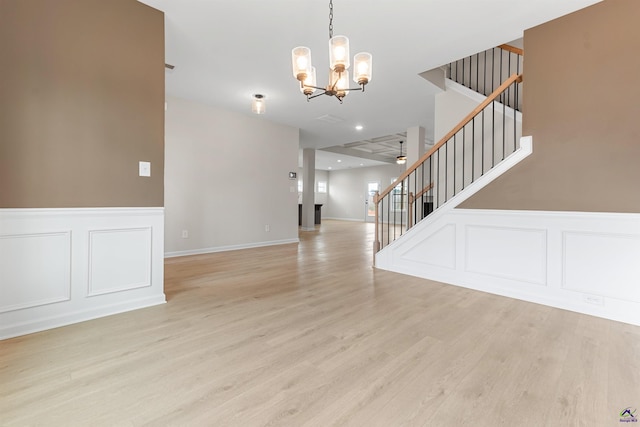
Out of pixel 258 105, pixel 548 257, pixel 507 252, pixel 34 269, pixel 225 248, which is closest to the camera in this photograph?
pixel 34 269

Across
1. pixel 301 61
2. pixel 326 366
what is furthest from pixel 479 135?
pixel 326 366

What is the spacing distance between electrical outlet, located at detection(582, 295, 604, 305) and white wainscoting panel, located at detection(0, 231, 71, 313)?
4.19 meters

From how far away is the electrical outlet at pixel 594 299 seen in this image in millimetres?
2314

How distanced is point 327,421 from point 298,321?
3.37 ft

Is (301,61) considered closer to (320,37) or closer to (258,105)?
(320,37)

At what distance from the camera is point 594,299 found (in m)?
2.34

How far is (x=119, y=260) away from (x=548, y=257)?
3809 mm

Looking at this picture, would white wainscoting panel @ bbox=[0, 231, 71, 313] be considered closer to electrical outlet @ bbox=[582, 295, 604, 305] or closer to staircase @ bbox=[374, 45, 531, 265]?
staircase @ bbox=[374, 45, 531, 265]

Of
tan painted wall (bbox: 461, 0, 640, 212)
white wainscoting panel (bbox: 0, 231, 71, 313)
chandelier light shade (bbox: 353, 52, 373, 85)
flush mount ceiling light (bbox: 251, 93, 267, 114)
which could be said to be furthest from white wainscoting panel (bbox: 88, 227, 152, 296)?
tan painted wall (bbox: 461, 0, 640, 212)

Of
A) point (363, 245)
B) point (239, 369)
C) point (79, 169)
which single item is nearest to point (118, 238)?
point (79, 169)

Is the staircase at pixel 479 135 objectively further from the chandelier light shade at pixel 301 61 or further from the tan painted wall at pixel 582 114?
the chandelier light shade at pixel 301 61

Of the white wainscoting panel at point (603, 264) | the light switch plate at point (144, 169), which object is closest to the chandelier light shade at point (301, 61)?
the light switch plate at point (144, 169)

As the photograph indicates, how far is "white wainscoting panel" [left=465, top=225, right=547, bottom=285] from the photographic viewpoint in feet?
8.65

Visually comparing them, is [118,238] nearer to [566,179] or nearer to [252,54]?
[252,54]
